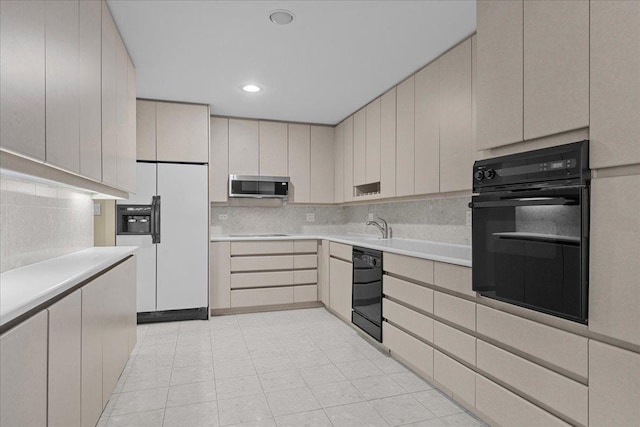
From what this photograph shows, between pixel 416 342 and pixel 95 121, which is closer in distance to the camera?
pixel 95 121

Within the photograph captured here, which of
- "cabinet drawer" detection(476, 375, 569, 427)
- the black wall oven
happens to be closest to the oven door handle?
the black wall oven

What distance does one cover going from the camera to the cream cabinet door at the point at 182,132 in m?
4.09

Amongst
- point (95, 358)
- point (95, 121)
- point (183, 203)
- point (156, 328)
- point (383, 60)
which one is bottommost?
point (156, 328)

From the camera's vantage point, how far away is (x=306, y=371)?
2.76 m

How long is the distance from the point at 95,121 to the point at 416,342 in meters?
2.41

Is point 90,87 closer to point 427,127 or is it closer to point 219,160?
point 427,127

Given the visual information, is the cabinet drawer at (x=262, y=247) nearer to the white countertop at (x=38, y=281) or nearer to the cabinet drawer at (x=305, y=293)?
the cabinet drawer at (x=305, y=293)

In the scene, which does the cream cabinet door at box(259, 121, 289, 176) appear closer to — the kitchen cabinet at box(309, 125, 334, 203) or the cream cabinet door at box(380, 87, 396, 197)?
the kitchen cabinet at box(309, 125, 334, 203)

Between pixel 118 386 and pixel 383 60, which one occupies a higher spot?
pixel 383 60

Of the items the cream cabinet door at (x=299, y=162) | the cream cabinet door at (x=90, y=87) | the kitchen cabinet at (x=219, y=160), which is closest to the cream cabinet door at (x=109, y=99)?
the cream cabinet door at (x=90, y=87)

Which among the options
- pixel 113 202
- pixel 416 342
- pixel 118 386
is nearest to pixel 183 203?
pixel 113 202

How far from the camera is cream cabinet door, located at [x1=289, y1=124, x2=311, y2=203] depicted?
5.00m

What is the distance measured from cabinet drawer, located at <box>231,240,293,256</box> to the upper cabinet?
2.96 meters

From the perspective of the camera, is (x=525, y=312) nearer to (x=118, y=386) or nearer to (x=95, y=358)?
(x=95, y=358)
